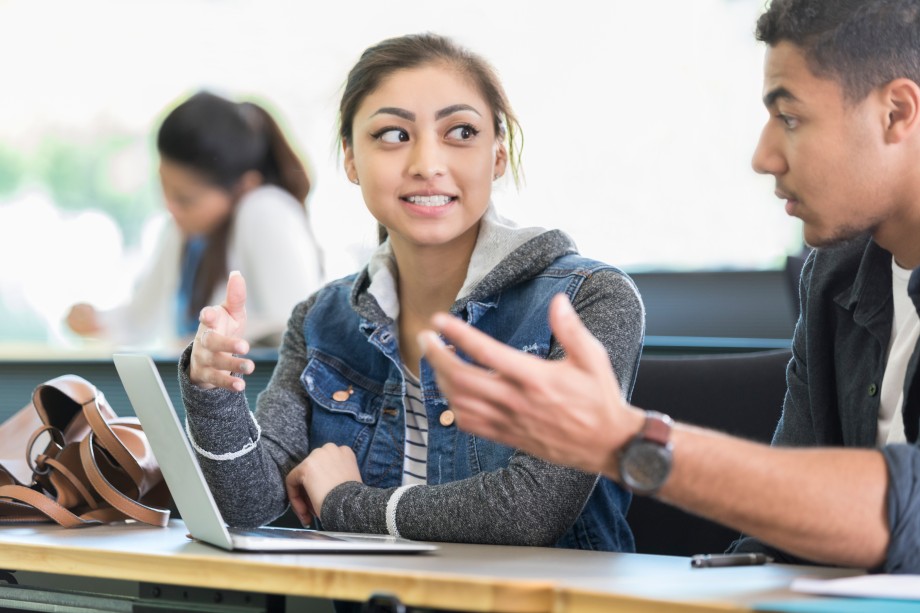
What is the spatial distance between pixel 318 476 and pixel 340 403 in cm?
18

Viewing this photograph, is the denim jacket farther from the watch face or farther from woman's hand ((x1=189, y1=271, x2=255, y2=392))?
the watch face

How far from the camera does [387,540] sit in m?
1.23

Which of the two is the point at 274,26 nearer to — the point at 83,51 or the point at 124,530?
the point at 83,51

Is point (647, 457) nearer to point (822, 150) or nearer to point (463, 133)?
point (822, 150)

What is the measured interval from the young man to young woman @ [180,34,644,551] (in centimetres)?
21

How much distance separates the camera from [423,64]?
1.73 m

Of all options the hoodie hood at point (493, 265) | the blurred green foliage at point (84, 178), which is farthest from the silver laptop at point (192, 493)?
the blurred green foliage at point (84, 178)

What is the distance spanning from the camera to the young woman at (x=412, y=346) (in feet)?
4.61

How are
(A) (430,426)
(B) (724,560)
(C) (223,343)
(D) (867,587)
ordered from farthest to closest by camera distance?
(A) (430,426)
(C) (223,343)
(B) (724,560)
(D) (867,587)

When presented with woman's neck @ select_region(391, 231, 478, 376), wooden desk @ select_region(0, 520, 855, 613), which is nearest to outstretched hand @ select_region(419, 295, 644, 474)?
wooden desk @ select_region(0, 520, 855, 613)

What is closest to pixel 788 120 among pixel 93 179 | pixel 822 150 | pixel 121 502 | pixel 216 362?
pixel 822 150

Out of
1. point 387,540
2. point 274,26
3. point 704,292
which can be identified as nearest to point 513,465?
point 387,540

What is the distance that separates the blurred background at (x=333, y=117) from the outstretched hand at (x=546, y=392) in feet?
3.46

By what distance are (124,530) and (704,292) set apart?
1.93 meters
